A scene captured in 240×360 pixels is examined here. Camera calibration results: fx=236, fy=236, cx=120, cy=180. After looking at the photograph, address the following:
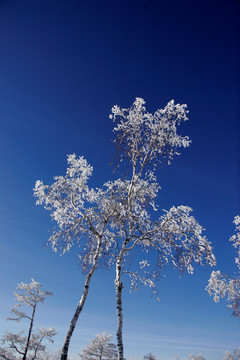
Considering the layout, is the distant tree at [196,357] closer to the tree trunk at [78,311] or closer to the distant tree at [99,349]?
the distant tree at [99,349]

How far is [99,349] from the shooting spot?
42750mm

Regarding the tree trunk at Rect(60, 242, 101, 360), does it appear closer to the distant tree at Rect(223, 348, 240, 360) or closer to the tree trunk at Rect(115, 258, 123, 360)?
the tree trunk at Rect(115, 258, 123, 360)

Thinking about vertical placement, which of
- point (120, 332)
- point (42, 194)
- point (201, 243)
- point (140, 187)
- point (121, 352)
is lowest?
point (121, 352)

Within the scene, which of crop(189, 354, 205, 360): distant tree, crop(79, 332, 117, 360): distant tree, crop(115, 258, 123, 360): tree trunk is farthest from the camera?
crop(189, 354, 205, 360): distant tree

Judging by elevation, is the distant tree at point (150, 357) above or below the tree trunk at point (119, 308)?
below

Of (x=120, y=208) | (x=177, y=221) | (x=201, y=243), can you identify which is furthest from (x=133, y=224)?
(x=201, y=243)

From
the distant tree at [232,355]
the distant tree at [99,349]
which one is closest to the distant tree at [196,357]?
the distant tree at [232,355]

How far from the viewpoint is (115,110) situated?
45.7ft

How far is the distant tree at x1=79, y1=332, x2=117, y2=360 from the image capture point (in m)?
41.6

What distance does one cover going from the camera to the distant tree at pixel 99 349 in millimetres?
41603

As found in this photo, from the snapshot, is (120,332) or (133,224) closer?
(120,332)

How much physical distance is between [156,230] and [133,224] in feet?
3.70

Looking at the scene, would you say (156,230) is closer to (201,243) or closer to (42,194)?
(201,243)

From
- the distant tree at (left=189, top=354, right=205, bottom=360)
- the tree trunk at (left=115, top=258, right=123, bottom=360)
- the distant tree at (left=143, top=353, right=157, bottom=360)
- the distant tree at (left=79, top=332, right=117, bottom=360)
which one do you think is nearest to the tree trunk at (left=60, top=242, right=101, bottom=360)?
the tree trunk at (left=115, top=258, right=123, bottom=360)
